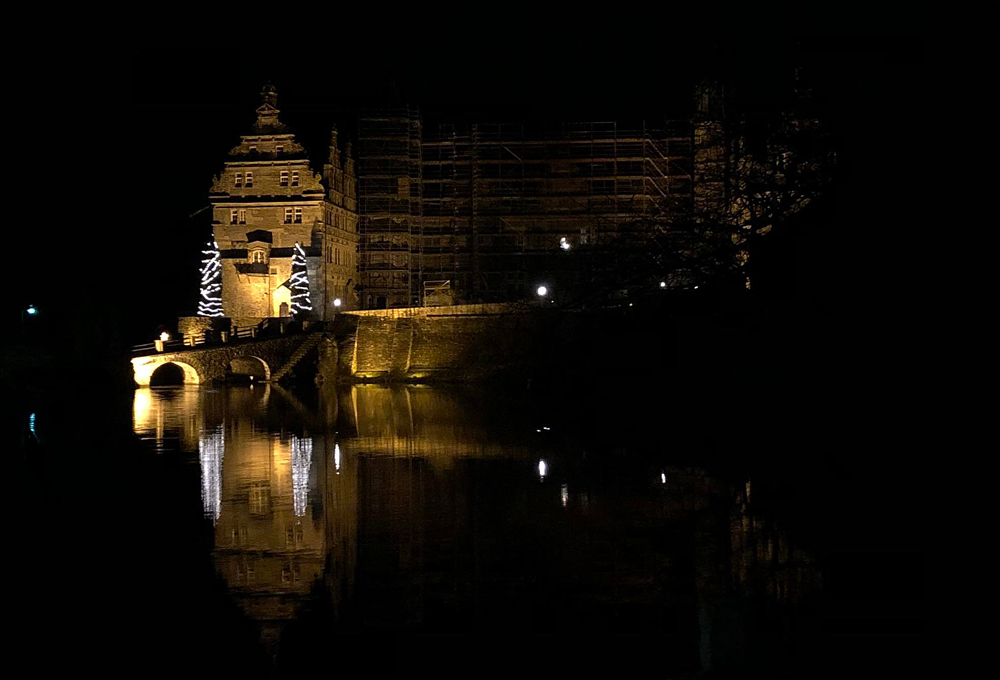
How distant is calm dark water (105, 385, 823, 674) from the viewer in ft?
32.3

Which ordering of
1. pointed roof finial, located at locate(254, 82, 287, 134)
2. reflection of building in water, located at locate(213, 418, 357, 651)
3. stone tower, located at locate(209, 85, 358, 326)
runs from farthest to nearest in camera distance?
pointed roof finial, located at locate(254, 82, 287, 134), stone tower, located at locate(209, 85, 358, 326), reflection of building in water, located at locate(213, 418, 357, 651)

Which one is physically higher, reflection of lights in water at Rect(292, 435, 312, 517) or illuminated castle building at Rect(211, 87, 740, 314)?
illuminated castle building at Rect(211, 87, 740, 314)

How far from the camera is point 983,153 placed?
1195cm

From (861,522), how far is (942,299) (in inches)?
119

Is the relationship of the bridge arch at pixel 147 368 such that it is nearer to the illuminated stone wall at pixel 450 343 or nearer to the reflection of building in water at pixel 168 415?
the reflection of building in water at pixel 168 415

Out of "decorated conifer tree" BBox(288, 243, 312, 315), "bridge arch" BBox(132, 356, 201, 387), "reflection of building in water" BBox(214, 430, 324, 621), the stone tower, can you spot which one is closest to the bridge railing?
"bridge arch" BBox(132, 356, 201, 387)

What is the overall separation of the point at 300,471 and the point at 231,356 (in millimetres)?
34119

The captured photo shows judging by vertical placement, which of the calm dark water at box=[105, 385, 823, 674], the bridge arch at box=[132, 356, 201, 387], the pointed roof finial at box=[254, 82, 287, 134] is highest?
the pointed roof finial at box=[254, 82, 287, 134]

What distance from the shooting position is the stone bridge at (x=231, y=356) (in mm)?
52594

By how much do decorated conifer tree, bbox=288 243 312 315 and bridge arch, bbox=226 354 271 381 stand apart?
4.35 m

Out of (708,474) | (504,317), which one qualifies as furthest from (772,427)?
(504,317)

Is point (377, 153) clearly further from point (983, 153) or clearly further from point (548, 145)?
point (983, 153)

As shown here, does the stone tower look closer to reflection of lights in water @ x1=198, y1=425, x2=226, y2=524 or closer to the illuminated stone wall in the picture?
the illuminated stone wall

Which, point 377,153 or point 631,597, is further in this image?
point 377,153
